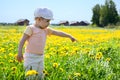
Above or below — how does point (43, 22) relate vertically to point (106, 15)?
above

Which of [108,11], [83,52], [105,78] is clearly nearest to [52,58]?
[83,52]

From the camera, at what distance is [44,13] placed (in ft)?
17.8

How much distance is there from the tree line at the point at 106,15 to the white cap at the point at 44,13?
79.9 metres

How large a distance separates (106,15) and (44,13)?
277 feet

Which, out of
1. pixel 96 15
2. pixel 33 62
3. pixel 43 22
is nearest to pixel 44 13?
pixel 43 22

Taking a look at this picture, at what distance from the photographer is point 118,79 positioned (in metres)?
6.12

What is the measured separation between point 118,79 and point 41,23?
1622 mm

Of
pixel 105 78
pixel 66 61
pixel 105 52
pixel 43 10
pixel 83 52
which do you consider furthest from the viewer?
pixel 105 52

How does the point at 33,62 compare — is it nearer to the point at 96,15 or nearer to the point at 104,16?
the point at 104,16

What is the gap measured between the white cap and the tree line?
262 ft

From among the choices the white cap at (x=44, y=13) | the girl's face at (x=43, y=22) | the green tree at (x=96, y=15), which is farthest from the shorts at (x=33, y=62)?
the green tree at (x=96, y=15)

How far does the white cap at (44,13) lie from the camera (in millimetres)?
5408

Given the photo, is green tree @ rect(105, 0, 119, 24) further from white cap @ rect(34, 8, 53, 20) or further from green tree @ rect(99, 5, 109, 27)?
white cap @ rect(34, 8, 53, 20)

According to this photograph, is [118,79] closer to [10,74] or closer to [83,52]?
[10,74]
